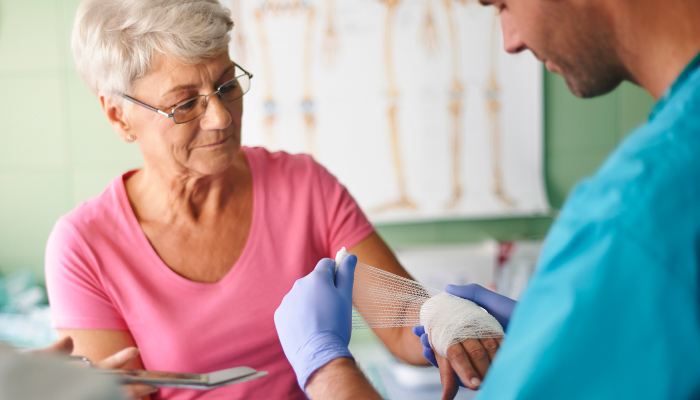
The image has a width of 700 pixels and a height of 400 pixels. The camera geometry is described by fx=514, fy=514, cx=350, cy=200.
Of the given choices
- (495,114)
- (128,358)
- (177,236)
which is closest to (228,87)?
(177,236)

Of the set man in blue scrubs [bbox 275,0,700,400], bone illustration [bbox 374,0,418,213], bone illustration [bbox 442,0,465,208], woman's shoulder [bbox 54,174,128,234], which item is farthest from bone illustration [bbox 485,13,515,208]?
man in blue scrubs [bbox 275,0,700,400]

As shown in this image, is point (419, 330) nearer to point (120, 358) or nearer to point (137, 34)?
point (120, 358)

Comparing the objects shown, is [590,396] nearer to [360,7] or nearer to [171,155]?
[171,155]

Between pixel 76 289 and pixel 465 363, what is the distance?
70 cm

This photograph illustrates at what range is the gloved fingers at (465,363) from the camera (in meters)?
0.76

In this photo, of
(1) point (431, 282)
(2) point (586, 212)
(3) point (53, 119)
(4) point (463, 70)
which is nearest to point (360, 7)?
(4) point (463, 70)

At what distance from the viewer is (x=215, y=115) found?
96 cm

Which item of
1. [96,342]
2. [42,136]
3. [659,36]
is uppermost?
[659,36]

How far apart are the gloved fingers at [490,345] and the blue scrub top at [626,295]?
0.37m

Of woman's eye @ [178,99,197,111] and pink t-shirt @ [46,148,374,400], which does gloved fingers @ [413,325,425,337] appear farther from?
woman's eye @ [178,99,197,111]

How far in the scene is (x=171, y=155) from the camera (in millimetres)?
996

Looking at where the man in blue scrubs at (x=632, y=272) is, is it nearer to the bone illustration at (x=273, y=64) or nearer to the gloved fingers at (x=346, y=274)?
the gloved fingers at (x=346, y=274)

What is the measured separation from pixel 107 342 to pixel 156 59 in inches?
20.3

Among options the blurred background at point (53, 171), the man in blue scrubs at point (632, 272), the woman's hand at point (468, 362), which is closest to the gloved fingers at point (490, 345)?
the woman's hand at point (468, 362)
